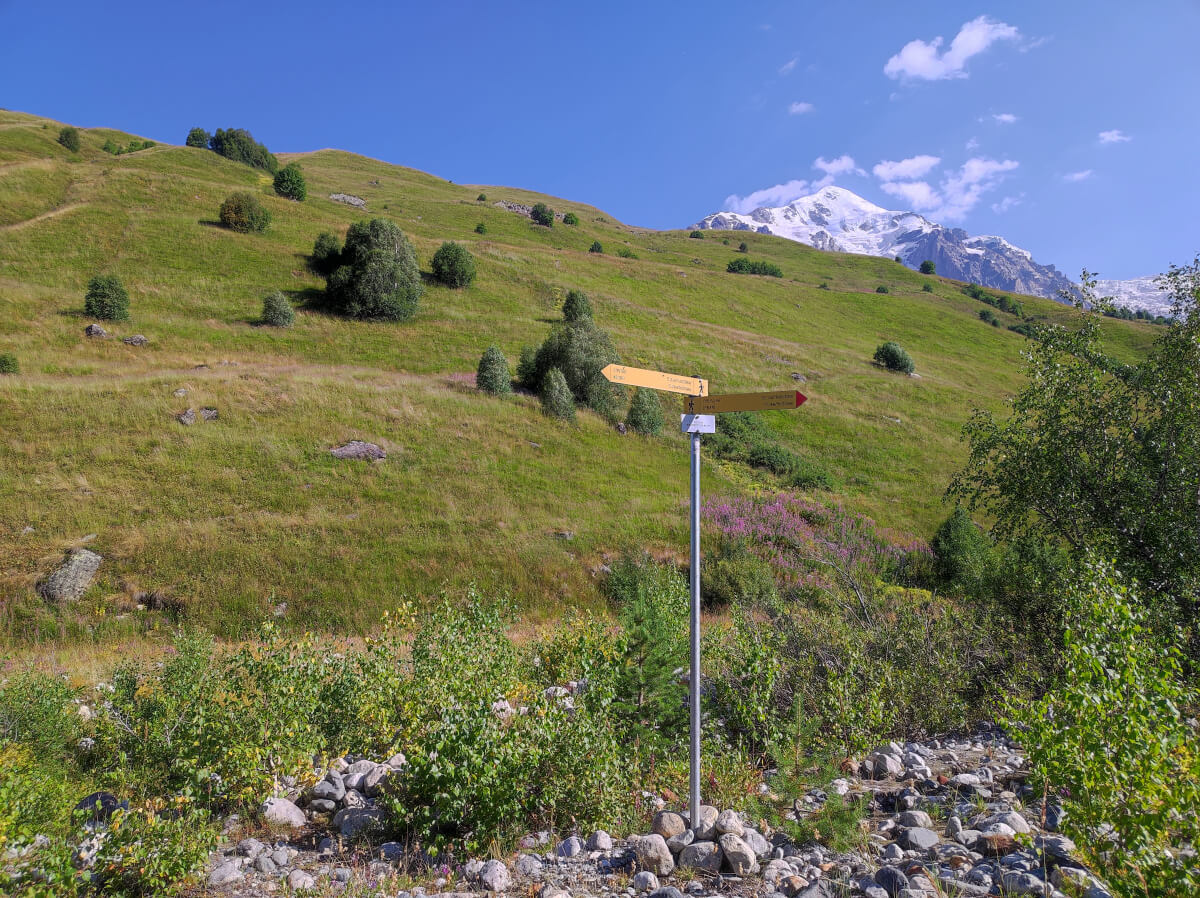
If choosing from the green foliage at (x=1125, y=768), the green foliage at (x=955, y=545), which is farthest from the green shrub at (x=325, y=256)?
the green foliage at (x=1125, y=768)

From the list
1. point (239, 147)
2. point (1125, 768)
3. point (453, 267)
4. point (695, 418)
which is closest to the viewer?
point (1125, 768)

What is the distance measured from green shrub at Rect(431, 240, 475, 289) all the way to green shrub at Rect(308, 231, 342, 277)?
7060mm

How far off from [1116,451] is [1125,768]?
7.85m

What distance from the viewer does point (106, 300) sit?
3106cm

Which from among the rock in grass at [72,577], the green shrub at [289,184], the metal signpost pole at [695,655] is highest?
the green shrub at [289,184]

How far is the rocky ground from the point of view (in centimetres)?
442

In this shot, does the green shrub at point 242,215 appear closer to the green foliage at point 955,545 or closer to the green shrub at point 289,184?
the green shrub at point 289,184

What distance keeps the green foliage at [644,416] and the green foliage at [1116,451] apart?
20.9m

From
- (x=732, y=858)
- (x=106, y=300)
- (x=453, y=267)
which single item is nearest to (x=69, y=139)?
(x=453, y=267)

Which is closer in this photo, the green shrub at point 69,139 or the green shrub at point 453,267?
the green shrub at point 453,267

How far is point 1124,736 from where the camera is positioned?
366 cm

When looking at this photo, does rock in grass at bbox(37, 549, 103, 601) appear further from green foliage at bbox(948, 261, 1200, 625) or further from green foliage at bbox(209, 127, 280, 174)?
green foliage at bbox(209, 127, 280, 174)

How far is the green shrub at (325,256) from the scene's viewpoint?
143ft

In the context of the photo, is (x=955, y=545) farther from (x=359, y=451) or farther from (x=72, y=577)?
(x=72, y=577)
